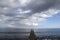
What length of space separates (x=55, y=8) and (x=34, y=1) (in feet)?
1.66

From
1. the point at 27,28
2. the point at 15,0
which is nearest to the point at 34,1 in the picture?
the point at 15,0

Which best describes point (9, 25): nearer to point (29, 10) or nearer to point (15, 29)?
point (15, 29)

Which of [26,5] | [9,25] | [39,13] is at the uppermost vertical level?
[26,5]

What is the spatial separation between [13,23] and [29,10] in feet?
1.52

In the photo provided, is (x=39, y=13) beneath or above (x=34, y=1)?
beneath

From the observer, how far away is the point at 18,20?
2.98 m

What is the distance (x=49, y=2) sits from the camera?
2.97m

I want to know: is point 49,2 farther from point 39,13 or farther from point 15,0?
point 15,0

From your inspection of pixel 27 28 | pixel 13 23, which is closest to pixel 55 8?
pixel 27 28

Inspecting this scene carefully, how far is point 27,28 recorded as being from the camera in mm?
2945

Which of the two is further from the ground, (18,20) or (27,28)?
(18,20)

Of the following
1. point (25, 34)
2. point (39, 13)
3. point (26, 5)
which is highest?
point (26, 5)

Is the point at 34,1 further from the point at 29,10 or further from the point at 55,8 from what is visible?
the point at 55,8

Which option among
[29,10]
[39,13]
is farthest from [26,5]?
[39,13]
